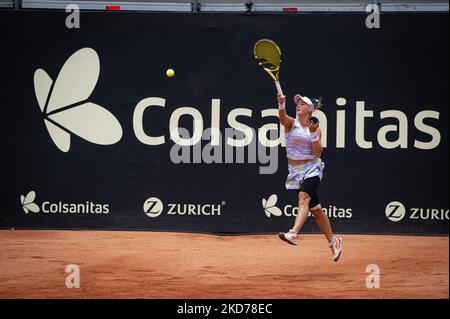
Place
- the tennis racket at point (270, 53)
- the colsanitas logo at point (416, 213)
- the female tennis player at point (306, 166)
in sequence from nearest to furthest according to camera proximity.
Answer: the female tennis player at point (306, 166)
the tennis racket at point (270, 53)
the colsanitas logo at point (416, 213)

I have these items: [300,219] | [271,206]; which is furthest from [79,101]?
[300,219]

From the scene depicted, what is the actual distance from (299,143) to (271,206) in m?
2.53

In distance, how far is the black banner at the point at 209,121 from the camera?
315 inches

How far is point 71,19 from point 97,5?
39 centimetres

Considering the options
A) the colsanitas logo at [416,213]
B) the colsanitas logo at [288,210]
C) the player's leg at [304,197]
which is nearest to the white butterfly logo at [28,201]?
the colsanitas logo at [288,210]

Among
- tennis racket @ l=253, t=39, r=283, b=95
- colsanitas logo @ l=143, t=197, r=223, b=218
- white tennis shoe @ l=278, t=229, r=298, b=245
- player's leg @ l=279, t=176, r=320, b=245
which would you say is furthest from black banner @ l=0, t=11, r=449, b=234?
white tennis shoe @ l=278, t=229, r=298, b=245

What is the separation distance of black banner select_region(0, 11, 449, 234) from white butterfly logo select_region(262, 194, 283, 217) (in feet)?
0.06

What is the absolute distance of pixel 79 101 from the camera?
323 inches

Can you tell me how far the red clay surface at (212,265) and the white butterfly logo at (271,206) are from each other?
303 millimetres

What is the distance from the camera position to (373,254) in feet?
22.5

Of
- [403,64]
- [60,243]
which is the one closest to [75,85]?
[60,243]

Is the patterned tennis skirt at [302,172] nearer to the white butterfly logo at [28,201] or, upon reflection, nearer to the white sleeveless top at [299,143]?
the white sleeveless top at [299,143]

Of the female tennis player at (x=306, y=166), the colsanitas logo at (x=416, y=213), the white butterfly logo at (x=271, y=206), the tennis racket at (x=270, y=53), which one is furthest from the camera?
the white butterfly logo at (x=271, y=206)

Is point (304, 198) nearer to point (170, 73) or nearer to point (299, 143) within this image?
point (299, 143)
